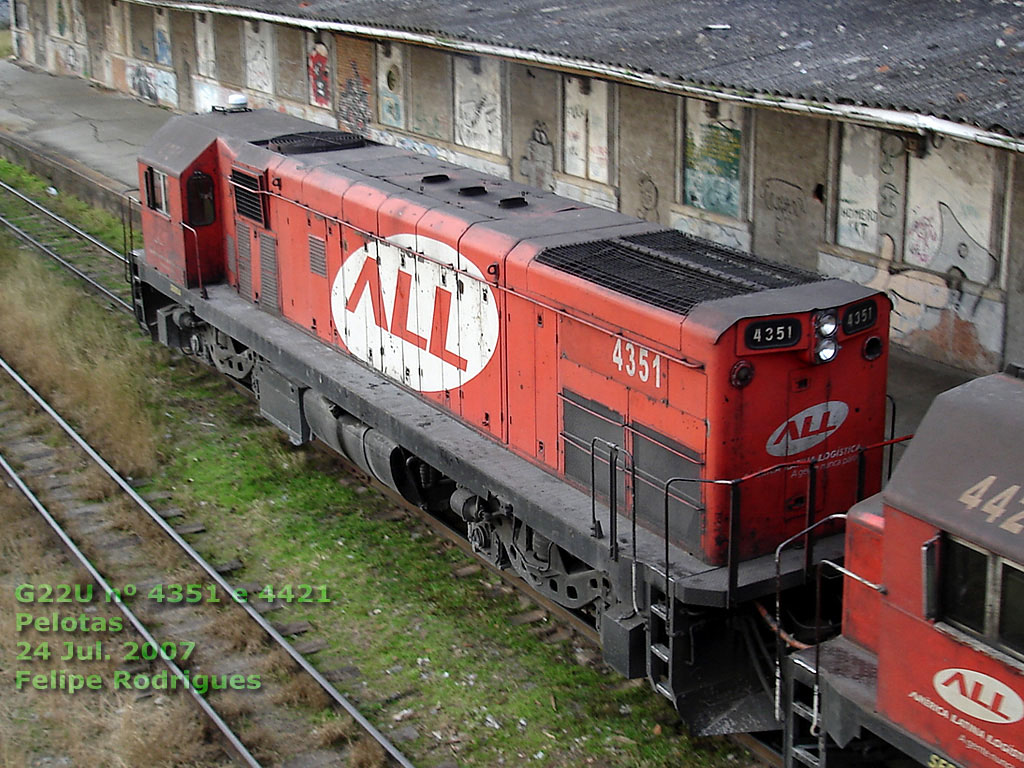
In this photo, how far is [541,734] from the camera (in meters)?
8.16

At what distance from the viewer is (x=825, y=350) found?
292 inches

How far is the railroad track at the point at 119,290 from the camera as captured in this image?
9.12 m

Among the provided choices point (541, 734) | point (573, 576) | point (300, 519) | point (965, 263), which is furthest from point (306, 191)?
point (965, 263)

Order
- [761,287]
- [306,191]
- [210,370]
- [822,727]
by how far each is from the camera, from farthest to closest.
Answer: [210,370] < [306,191] < [761,287] < [822,727]

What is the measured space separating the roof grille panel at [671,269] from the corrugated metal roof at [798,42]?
2.96 m

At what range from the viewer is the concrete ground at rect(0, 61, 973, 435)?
2561 centimetres

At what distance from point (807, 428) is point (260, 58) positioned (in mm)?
22506

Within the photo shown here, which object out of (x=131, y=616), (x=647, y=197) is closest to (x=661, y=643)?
(x=131, y=616)

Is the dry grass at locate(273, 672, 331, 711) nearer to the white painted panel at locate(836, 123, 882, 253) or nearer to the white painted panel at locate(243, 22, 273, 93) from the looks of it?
the white painted panel at locate(836, 123, 882, 253)

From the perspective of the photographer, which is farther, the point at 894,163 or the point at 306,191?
the point at 894,163

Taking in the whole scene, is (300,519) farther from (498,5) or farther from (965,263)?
(498,5)

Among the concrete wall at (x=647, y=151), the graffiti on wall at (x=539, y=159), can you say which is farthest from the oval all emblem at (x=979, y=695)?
the graffiti on wall at (x=539, y=159)

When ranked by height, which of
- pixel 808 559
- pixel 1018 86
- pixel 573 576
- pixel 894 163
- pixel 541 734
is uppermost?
pixel 1018 86

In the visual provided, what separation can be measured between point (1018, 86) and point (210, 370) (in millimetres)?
9344
